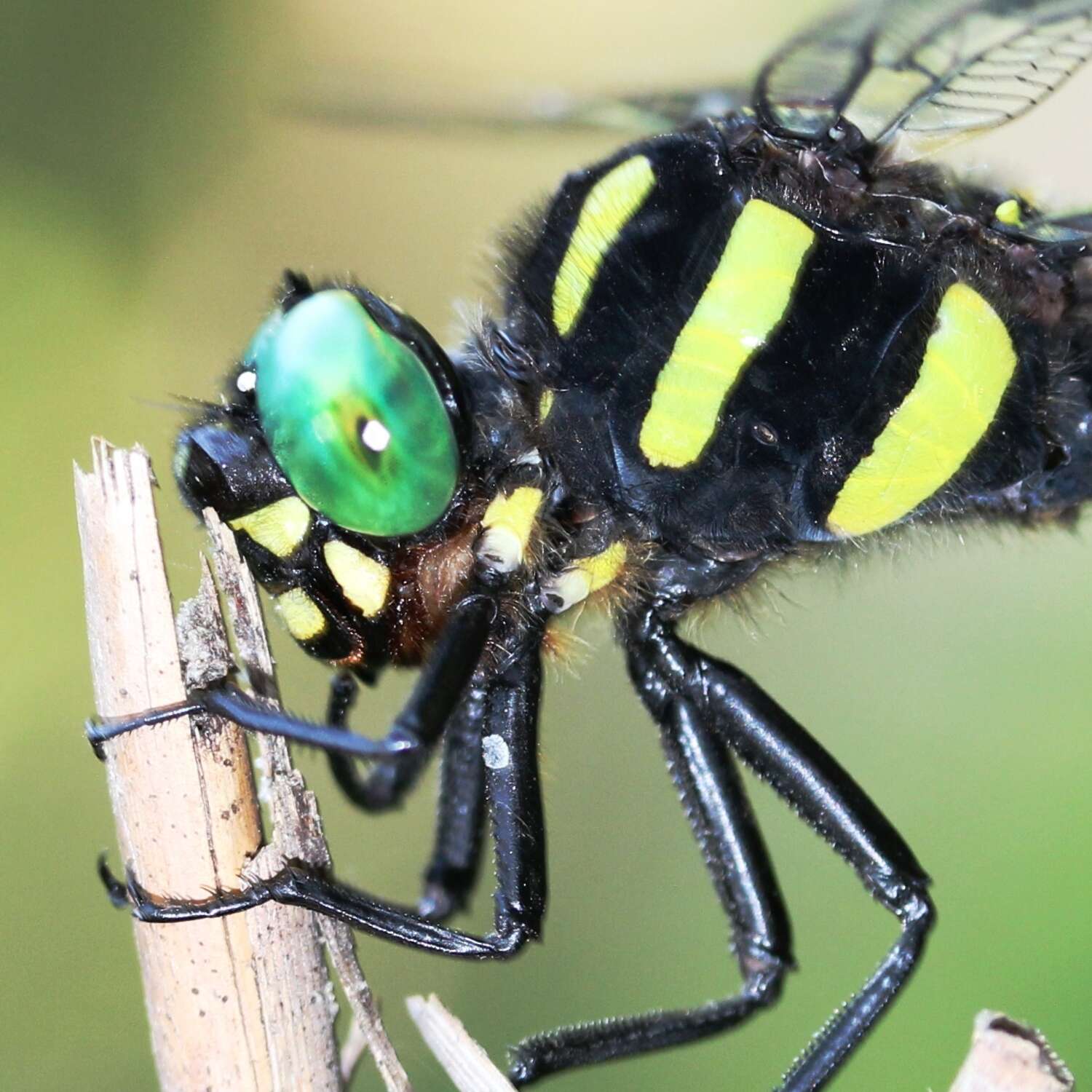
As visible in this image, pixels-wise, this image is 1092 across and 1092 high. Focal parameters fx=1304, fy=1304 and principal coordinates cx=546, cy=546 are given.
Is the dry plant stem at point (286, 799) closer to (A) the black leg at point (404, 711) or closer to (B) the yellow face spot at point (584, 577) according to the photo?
(A) the black leg at point (404, 711)

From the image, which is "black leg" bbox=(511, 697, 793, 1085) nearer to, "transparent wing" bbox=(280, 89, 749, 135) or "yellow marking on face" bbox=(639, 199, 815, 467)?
"yellow marking on face" bbox=(639, 199, 815, 467)

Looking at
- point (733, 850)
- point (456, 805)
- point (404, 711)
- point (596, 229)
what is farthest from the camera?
point (733, 850)

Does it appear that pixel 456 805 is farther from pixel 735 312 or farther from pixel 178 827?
pixel 735 312

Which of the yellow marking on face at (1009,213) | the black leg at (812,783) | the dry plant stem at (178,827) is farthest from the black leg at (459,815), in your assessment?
the yellow marking on face at (1009,213)

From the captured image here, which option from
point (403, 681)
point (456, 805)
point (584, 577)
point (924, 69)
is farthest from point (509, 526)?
point (403, 681)

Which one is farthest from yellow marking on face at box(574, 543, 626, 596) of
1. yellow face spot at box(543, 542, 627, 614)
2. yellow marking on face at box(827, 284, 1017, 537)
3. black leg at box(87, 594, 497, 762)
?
yellow marking on face at box(827, 284, 1017, 537)

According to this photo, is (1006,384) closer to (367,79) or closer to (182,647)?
(367,79)
